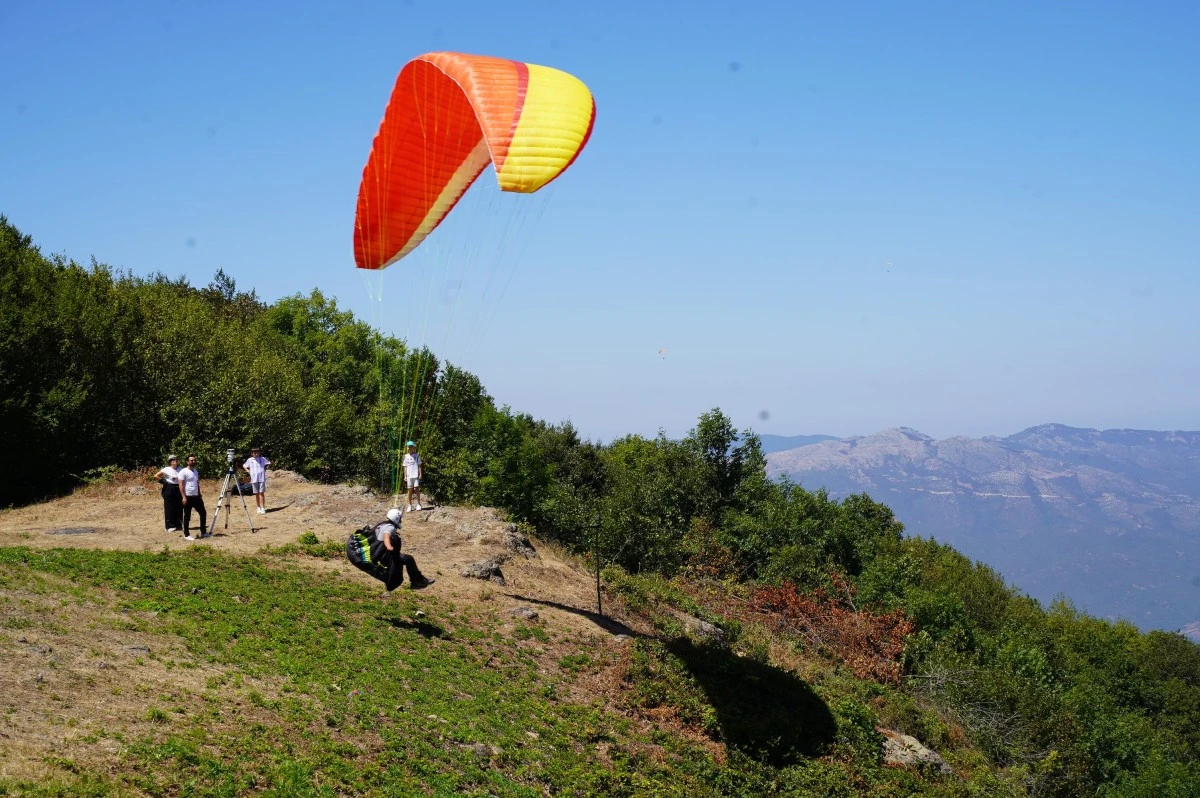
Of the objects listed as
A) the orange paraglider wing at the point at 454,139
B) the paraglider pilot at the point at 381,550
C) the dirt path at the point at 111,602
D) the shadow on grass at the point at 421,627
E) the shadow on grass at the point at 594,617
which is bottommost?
the shadow on grass at the point at 594,617

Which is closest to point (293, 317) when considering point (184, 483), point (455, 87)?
point (184, 483)

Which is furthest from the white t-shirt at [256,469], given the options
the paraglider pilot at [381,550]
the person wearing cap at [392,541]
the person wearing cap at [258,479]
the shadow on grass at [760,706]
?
the shadow on grass at [760,706]

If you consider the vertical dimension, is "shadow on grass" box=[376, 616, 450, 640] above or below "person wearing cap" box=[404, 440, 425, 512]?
below

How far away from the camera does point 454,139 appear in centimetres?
1684

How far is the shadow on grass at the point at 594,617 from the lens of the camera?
19.1m

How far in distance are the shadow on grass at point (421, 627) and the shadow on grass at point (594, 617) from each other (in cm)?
298

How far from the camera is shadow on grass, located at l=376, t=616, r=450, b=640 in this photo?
16.2 m

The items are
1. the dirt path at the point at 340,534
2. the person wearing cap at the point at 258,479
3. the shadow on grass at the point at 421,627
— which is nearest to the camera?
the shadow on grass at the point at 421,627

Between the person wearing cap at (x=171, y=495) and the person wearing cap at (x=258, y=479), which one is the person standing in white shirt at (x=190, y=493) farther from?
the person wearing cap at (x=258, y=479)

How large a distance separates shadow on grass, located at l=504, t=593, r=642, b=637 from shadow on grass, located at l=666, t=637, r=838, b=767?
109 cm

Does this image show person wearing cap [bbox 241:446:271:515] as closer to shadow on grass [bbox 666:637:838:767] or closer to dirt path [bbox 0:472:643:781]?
dirt path [bbox 0:472:643:781]

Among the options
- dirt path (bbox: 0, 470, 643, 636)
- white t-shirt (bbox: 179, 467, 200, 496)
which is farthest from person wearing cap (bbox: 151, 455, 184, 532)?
white t-shirt (bbox: 179, 467, 200, 496)

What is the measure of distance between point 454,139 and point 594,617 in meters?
10.8

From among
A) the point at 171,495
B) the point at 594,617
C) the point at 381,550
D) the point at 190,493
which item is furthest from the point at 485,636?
the point at 171,495
